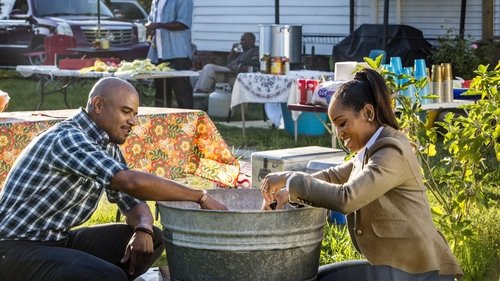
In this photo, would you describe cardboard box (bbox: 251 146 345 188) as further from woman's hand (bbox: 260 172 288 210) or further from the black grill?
the black grill

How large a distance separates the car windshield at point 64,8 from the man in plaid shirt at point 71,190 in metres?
16.1

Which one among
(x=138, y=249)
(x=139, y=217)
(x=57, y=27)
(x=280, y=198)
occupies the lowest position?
(x=138, y=249)

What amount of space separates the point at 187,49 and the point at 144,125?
5804 mm

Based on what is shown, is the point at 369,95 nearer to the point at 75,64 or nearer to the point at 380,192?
the point at 380,192

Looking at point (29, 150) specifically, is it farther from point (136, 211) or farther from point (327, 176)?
point (327, 176)

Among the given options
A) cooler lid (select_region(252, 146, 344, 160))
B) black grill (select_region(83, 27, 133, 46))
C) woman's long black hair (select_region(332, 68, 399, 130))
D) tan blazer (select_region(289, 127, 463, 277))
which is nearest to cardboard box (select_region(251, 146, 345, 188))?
cooler lid (select_region(252, 146, 344, 160))

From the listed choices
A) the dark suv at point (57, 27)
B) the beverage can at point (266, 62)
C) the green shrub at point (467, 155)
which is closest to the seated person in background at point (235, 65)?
the dark suv at point (57, 27)

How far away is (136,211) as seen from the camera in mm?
4590

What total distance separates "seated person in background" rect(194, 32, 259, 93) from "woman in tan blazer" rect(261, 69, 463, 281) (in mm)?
11298

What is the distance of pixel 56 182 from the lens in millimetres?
4254

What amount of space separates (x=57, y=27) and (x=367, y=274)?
1570 cm

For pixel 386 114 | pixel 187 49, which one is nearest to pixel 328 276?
pixel 386 114

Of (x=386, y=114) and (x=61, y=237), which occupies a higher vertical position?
(x=386, y=114)

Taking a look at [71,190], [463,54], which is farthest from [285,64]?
[71,190]
